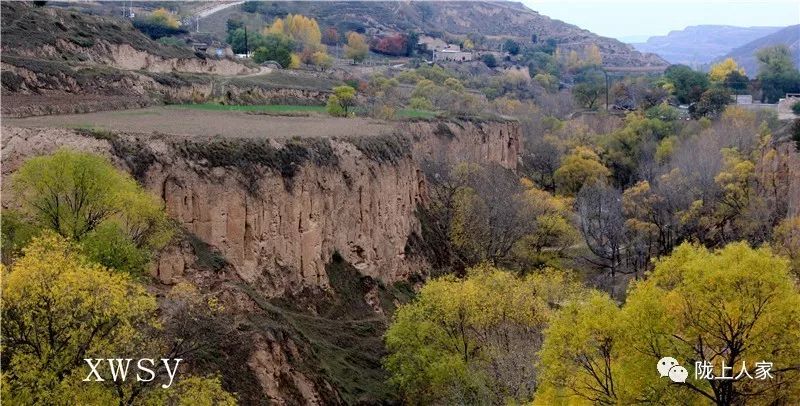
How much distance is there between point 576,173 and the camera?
70875 mm

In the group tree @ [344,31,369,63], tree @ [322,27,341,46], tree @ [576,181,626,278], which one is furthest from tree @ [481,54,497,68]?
tree @ [576,181,626,278]

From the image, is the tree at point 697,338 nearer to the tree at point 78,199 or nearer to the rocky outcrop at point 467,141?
the tree at point 78,199

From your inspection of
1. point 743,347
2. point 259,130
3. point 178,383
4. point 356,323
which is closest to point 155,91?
point 259,130

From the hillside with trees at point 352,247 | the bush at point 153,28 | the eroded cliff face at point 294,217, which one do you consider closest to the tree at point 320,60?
the bush at point 153,28

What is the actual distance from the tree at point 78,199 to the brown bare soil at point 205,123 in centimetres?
845

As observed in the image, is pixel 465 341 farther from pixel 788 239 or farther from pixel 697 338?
pixel 788 239

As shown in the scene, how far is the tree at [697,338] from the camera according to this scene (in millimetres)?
18766

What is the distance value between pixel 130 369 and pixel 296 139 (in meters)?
21.6

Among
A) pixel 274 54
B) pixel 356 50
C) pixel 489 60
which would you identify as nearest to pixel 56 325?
pixel 274 54

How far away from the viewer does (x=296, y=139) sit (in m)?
39.4

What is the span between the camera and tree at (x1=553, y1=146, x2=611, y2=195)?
7075 cm

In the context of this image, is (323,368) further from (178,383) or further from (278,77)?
(278,77)

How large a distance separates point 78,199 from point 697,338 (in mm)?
17130

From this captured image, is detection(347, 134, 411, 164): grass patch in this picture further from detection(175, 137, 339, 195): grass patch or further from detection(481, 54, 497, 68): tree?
detection(481, 54, 497, 68): tree
